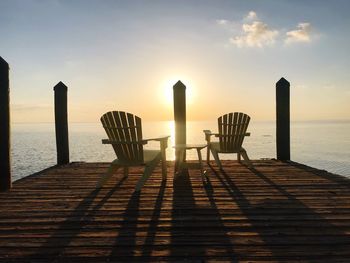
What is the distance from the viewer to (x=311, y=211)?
3.39 metres

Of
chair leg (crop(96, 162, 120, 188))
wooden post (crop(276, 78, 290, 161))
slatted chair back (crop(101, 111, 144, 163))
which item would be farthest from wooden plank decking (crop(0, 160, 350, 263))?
wooden post (crop(276, 78, 290, 161))

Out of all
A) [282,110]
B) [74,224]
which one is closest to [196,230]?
[74,224]

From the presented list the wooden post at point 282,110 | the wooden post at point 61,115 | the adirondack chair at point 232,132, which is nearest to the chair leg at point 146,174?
the adirondack chair at point 232,132

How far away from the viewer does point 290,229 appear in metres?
2.85

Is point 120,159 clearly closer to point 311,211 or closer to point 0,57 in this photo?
point 0,57

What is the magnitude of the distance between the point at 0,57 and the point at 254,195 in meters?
4.12

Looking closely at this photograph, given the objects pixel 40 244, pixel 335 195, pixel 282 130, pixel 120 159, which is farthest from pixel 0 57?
pixel 282 130

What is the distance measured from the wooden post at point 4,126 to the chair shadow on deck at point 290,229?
333 cm

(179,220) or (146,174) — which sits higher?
(146,174)

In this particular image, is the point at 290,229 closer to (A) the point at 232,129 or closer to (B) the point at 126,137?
(B) the point at 126,137

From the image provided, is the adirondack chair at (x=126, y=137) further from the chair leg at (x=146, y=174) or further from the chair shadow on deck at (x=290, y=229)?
the chair shadow on deck at (x=290, y=229)

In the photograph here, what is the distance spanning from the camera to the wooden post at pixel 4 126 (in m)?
4.56

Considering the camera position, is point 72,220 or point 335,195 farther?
point 335,195

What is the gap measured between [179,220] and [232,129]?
3510 mm
